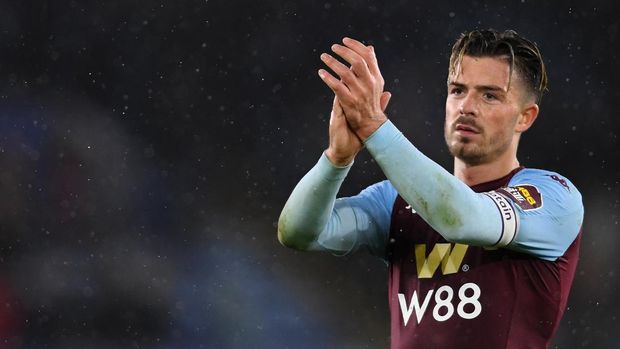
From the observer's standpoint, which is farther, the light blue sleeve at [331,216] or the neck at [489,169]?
the neck at [489,169]

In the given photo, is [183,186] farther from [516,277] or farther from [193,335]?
[516,277]

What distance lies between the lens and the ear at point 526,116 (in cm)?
319

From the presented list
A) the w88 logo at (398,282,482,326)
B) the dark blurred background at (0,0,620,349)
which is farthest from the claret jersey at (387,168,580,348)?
the dark blurred background at (0,0,620,349)

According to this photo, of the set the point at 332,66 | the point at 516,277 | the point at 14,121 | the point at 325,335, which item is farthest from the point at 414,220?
the point at 14,121

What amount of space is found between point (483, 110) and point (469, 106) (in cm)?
5

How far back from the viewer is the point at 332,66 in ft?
8.56

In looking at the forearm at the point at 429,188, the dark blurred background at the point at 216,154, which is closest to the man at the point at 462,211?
the forearm at the point at 429,188

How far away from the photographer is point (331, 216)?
3.18 m

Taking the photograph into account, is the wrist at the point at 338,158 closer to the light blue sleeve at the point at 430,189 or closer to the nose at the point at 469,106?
the light blue sleeve at the point at 430,189

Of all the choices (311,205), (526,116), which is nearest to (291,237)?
(311,205)

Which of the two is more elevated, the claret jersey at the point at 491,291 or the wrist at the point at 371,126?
the wrist at the point at 371,126

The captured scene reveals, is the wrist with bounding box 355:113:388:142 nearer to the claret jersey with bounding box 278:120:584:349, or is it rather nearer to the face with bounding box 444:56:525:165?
the claret jersey with bounding box 278:120:584:349

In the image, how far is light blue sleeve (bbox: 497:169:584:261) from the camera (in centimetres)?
283

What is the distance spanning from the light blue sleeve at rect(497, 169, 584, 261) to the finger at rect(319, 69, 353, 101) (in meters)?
0.56
